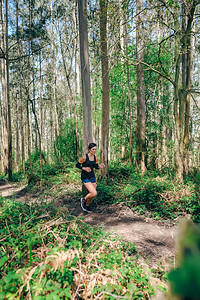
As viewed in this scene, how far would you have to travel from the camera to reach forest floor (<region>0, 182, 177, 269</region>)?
3.30m

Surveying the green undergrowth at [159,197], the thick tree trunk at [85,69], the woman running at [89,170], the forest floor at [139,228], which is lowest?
the forest floor at [139,228]

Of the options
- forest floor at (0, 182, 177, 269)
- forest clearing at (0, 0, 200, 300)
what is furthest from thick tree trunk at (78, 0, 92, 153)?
forest floor at (0, 182, 177, 269)

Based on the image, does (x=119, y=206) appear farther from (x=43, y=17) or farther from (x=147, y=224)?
(x=43, y=17)

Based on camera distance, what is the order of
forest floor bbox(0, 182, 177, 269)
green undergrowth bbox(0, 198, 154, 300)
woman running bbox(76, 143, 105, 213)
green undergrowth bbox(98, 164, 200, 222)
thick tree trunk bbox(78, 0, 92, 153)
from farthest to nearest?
thick tree trunk bbox(78, 0, 92, 153) → woman running bbox(76, 143, 105, 213) → green undergrowth bbox(98, 164, 200, 222) → forest floor bbox(0, 182, 177, 269) → green undergrowth bbox(0, 198, 154, 300)

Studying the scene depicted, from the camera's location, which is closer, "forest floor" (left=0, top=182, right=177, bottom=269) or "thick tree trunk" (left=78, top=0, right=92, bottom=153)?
"forest floor" (left=0, top=182, right=177, bottom=269)

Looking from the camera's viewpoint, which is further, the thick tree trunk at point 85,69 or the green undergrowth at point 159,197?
the thick tree trunk at point 85,69

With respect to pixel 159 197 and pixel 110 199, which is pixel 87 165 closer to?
pixel 110 199

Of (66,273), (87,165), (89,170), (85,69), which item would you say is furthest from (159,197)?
(85,69)

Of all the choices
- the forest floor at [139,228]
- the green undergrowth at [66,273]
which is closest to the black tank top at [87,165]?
the forest floor at [139,228]

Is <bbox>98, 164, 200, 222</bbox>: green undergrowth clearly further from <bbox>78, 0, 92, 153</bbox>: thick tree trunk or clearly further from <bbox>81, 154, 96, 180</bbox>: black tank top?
<bbox>78, 0, 92, 153</bbox>: thick tree trunk

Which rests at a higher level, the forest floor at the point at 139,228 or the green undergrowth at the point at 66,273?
the green undergrowth at the point at 66,273

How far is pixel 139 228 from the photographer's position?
175 inches

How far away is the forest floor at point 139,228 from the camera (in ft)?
10.8

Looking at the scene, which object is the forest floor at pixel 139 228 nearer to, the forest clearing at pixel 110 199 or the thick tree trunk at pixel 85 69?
the forest clearing at pixel 110 199
